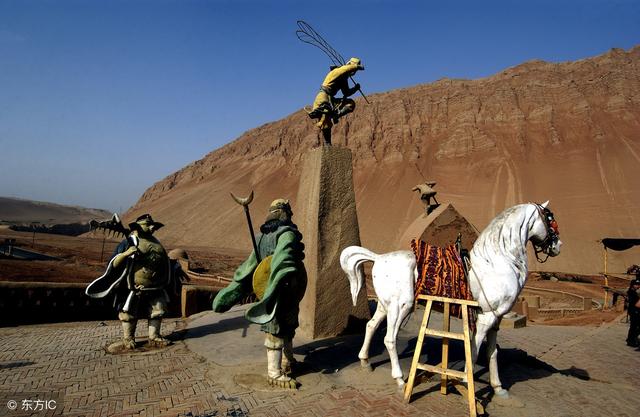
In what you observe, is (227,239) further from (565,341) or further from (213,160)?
(565,341)

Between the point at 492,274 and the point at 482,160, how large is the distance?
44444 millimetres

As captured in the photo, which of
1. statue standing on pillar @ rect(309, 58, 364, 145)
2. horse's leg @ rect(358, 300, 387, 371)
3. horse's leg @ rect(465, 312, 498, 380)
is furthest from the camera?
statue standing on pillar @ rect(309, 58, 364, 145)

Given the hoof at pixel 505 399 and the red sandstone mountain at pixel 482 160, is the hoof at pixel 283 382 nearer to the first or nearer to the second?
the hoof at pixel 505 399

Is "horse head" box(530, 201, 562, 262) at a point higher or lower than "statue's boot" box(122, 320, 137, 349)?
higher

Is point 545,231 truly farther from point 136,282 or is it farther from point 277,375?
point 136,282

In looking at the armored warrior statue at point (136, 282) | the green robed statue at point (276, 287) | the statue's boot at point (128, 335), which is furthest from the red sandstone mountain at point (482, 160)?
the statue's boot at point (128, 335)

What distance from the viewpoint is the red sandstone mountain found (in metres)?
36.1

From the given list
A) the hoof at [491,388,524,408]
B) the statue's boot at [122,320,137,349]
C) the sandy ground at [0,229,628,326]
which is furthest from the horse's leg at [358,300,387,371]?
the sandy ground at [0,229,628,326]

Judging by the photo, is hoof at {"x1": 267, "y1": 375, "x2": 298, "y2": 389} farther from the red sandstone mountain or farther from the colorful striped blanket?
the red sandstone mountain

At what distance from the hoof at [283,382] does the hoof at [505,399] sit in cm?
238

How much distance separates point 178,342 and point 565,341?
25.6 ft

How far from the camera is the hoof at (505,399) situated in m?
4.76

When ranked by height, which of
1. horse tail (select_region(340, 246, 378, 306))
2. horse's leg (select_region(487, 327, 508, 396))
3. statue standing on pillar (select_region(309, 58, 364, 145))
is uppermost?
statue standing on pillar (select_region(309, 58, 364, 145))

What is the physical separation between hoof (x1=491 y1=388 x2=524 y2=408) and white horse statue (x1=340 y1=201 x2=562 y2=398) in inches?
0.5
